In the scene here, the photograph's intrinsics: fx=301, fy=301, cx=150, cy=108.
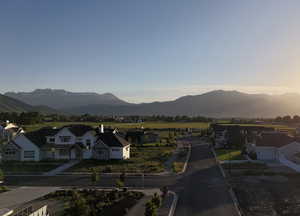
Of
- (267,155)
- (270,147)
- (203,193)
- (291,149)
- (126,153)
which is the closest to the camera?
(203,193)

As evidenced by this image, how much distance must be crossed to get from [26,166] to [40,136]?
9.15m

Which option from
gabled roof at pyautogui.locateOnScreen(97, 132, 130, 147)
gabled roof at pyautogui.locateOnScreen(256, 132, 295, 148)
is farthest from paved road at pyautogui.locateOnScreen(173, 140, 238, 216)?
gabled roof at pyautogui.locateOnScreen(97, 132, 130, 147)

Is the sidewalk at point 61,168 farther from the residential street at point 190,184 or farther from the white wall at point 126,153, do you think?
the white wall at point 126,153

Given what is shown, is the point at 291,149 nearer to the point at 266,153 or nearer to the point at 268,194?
the point at 266,153

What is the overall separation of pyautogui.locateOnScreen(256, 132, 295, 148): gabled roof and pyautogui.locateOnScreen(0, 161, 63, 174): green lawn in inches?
1351

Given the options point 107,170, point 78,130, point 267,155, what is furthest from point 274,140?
point 78,130

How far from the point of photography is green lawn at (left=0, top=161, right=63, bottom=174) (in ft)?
144

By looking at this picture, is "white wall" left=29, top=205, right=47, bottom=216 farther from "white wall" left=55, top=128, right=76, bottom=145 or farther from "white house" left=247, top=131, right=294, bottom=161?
"white house" left=247, top=131, right=294, bottom=161

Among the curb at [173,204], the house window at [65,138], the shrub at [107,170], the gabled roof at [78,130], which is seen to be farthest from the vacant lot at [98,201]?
the gabled roof at [78,130]

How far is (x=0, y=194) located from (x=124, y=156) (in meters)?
23.3

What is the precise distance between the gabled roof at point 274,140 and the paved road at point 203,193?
35.8 feet

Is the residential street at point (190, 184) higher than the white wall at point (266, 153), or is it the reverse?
the white wall at point (266, 153)

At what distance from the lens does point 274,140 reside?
51125 millimetres

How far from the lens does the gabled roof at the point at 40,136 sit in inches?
2052
